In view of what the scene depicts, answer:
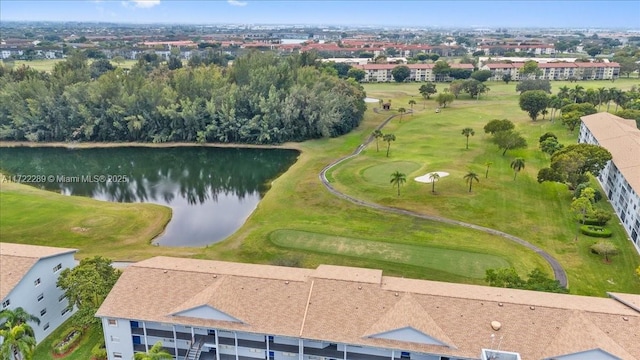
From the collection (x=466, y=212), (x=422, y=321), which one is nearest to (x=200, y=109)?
(x=466, y=212)

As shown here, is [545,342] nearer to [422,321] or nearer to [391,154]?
[422,321]

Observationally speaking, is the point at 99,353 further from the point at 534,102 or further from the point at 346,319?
the point at 534,102

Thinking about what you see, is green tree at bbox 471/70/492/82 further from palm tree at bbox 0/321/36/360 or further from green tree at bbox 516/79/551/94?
palm tree at bbox 0/321/36/360

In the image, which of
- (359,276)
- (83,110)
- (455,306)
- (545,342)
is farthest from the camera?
(83,110)

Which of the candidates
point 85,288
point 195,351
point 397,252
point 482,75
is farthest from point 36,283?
point 482,75

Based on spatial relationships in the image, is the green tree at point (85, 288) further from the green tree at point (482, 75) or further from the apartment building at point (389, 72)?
the apartment building at point (389, 72)

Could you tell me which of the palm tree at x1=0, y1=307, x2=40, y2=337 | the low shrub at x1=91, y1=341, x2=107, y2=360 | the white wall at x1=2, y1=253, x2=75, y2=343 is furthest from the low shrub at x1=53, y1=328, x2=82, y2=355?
the palm tree at x1=0, y1=307, x2=40, y2=337
